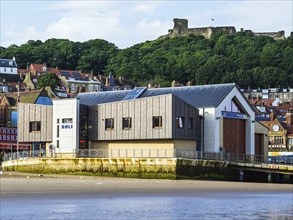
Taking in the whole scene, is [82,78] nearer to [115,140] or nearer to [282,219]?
[115,140]

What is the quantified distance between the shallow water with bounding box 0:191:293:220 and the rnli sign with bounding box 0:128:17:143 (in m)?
41.5

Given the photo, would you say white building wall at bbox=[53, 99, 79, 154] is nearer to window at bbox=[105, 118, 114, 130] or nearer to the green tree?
window at bbox=[105, 118, 114, 130]

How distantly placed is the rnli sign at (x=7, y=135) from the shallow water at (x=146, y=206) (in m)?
41.5

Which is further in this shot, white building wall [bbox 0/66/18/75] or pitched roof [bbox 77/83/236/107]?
white building wall [bbox 0/66/18/75]

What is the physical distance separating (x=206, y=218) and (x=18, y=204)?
7.68 metres

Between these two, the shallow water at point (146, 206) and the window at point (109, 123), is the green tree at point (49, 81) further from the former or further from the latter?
the shallow water at point (146, 206)

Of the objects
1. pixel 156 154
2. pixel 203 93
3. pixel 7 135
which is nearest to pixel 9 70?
pixel 7 135

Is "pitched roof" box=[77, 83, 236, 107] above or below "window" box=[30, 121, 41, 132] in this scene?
above

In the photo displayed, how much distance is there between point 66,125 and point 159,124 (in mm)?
8362

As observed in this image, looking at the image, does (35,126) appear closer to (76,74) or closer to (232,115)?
(232,115)

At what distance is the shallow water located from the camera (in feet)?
81.8

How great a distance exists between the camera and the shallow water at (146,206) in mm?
24922

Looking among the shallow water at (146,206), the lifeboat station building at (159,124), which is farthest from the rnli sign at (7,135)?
the shallow water at (146,206)

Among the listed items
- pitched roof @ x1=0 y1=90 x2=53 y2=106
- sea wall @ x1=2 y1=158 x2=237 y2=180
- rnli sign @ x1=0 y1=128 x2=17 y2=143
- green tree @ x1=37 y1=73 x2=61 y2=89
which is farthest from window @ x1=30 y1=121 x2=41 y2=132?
green tree @ x1=37 y1=73 x2=61 y2=89
